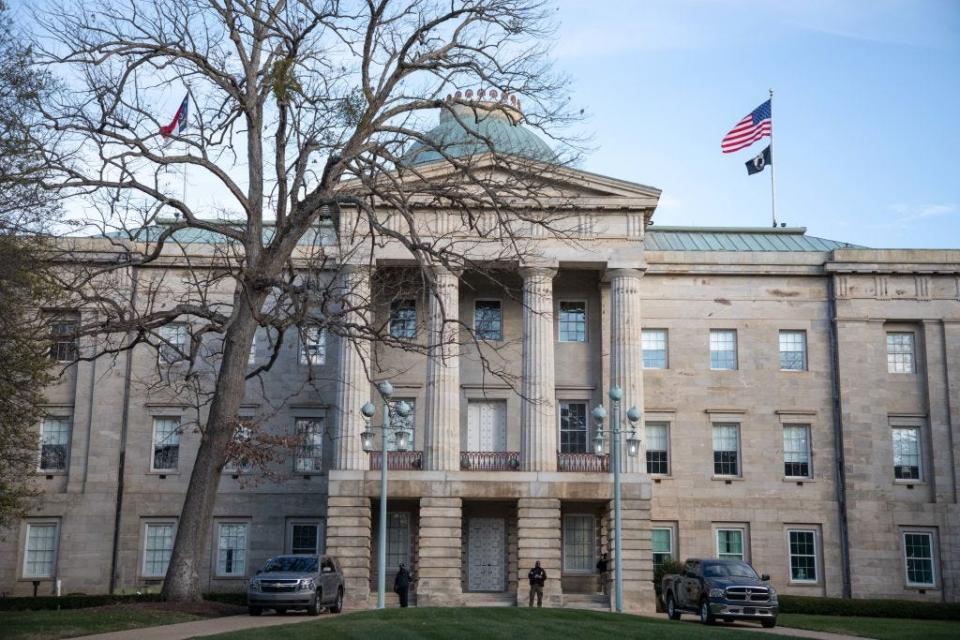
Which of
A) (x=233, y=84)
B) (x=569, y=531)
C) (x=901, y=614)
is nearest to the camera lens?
(x=233, y=84)

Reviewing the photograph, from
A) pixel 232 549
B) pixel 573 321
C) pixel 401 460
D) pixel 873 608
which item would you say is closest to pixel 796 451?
pixel 873 608

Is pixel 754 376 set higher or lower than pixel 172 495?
higher

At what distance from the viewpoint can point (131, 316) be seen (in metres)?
27.8

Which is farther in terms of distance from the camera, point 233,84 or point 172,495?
point 172,495

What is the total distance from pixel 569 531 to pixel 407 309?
35.6ft

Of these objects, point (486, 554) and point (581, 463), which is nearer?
point (581, 463)

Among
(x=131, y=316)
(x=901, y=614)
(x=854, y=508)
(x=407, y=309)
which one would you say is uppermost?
(x=407, y=309)

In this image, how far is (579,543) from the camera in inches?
1905

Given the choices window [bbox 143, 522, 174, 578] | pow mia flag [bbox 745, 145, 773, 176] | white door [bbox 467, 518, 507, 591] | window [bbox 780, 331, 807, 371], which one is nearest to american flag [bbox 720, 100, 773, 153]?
pow mia flag [bbox 745, 145, 773, 176]

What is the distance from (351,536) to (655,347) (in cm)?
1531

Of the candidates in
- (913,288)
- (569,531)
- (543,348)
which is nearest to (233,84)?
(543,348)

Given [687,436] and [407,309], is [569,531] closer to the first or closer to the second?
[687,436]

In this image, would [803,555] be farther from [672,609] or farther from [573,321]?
[672,609]

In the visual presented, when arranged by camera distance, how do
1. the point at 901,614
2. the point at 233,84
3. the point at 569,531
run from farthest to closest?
the point at 569,531 < the point at 901,614 < the point at 233,84
